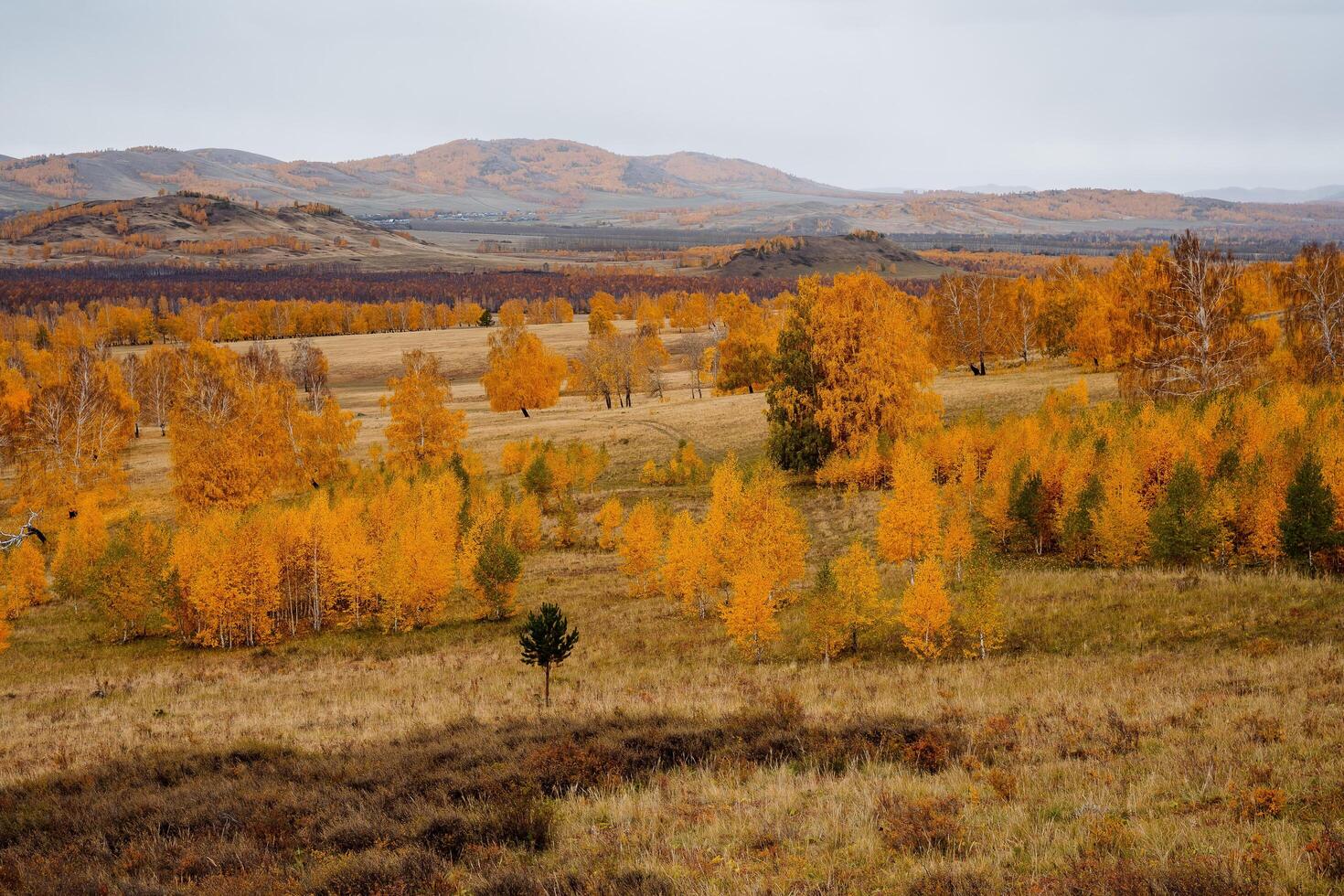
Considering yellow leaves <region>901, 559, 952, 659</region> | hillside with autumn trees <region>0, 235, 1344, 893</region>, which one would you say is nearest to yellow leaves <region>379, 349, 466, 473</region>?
hillside with autumn trees <region>0, 235, 1344, 893</region>

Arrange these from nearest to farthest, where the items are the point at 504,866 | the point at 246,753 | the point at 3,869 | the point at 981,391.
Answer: the point at 504,866 < the point at 3,869 < the point at 246,753 < the point at 981,391

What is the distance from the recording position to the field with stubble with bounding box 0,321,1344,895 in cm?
1066

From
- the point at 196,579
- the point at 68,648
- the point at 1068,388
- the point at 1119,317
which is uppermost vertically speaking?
the point at 1119,317

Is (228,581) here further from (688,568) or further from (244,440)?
(688,568)

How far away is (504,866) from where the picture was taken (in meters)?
11.3

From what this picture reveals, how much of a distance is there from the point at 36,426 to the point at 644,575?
6252 cm

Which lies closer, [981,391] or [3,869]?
[3,869]

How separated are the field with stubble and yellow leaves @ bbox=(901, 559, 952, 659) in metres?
1.06

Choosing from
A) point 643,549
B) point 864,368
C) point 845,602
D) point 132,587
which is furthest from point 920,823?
point 864,368

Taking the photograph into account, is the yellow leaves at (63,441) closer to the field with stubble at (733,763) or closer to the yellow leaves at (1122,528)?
the field with stubble at (733,763)

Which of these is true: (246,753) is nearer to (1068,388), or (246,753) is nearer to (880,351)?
(880,351)

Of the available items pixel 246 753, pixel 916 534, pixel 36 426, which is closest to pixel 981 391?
pixel 916 534

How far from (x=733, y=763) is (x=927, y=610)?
13.2m

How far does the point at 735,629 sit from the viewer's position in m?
30.5
